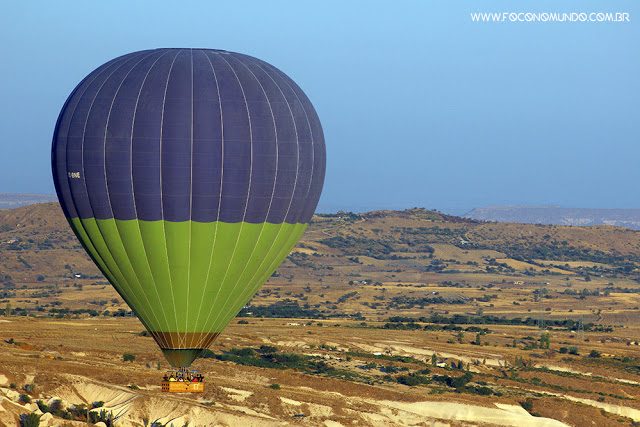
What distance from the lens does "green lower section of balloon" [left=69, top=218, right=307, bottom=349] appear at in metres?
50.3

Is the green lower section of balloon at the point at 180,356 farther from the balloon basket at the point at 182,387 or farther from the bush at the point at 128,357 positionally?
the bush at the point at 128,357

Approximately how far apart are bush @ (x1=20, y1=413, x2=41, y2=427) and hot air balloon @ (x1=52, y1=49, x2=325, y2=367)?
754 centimetres

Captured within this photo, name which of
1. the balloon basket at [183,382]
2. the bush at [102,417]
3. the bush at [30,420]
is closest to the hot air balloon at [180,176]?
the balloon basket at [183,382]

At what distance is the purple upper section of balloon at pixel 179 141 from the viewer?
4984 cm

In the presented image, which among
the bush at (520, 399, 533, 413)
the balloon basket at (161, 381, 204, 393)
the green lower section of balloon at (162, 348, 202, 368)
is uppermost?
the green lower section of balloon at (162, 348, 202, 368)

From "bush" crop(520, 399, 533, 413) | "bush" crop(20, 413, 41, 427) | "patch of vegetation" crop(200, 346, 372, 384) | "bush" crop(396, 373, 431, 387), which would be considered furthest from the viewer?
"patch of vegetation" crop(200, 346, 372, 384)

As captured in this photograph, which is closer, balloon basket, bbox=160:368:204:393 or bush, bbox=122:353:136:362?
balloon basket, bbox=160:368:204:393

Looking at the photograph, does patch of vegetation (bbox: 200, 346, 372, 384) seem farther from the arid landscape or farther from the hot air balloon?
the hot air balloon

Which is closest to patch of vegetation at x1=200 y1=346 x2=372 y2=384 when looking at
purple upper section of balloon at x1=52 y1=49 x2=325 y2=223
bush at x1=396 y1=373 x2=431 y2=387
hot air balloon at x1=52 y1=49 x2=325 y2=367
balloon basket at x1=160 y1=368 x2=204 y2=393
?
bush at x1=396 y1=373 x2=431 y2=387

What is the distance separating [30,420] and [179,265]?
10893 millimetres

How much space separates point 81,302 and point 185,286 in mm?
98568

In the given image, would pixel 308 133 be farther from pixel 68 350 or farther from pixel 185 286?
pixel 68 350

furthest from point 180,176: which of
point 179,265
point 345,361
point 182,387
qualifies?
point 345,361

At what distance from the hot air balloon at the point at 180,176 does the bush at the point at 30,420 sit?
24.7ft
